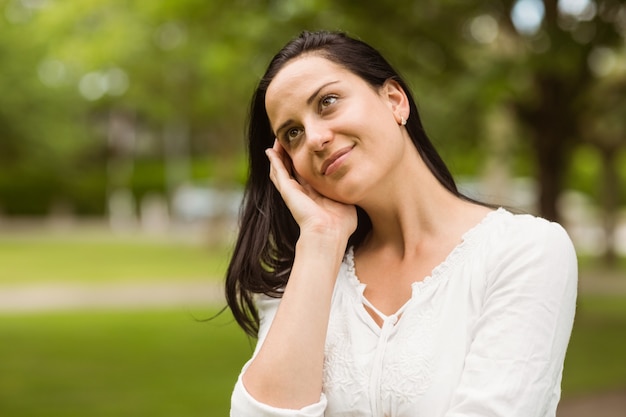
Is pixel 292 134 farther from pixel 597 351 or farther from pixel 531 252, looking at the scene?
pixel 597 351

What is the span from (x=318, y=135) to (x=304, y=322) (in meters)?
0.44

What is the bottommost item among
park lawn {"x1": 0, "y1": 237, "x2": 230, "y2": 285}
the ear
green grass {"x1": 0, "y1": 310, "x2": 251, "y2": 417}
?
park lawn {"x1": 0, "y1": 237, "x2": 230, "y2": 285}

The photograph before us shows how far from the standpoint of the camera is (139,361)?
977cm

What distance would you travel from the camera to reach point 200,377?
8766mm

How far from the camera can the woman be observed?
2020 millimetres

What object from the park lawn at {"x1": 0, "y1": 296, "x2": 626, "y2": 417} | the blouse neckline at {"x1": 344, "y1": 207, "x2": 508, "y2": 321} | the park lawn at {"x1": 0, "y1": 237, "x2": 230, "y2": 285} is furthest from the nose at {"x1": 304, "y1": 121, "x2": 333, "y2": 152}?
the park lawn at {"x1": 0, "y1": 237, "x2": 230, "y2": 285}

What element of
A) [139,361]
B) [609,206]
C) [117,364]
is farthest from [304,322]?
[609,206]

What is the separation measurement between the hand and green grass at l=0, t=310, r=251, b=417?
3.96m

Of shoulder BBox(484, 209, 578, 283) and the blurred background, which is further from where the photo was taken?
the blurred background

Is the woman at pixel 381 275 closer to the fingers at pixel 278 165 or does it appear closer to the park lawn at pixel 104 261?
the fingers at pixel 278 165

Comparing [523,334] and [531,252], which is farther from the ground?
[531,252]

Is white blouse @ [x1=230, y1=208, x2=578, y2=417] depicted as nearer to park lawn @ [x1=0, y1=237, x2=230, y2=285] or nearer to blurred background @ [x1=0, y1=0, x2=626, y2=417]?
blurred background @ [x1=0, y1=0, x2=626, y2=417]

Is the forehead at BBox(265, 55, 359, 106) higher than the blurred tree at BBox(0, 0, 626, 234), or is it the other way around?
the forehead at BBox(265, 55, 359, 106)

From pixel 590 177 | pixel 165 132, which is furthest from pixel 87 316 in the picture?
pixel 165 132
